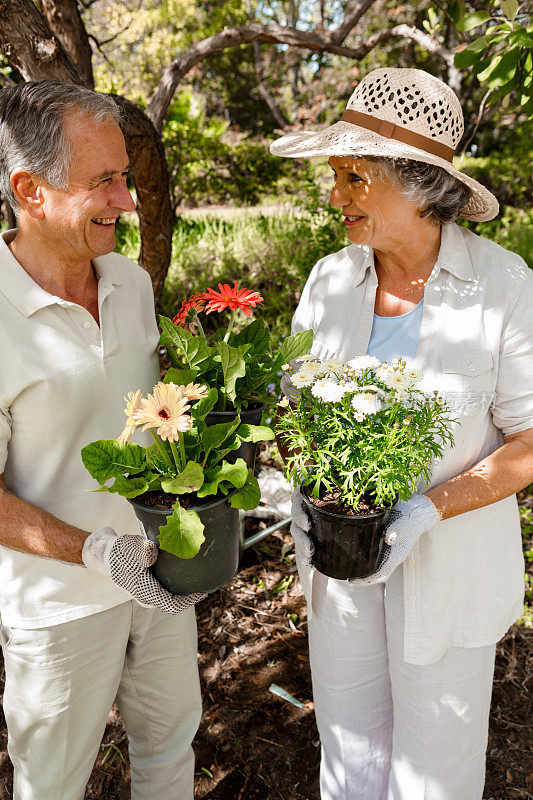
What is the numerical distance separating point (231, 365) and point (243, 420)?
20 cm

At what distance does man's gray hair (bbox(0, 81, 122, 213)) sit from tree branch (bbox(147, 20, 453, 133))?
236 cm

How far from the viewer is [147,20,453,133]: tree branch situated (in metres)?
3.72

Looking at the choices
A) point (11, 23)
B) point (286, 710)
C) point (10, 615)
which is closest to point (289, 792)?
point (286, 710)

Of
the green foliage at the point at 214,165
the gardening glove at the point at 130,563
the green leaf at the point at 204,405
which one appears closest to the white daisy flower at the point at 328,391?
the green leaf at the point at 204,405

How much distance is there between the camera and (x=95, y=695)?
5.68 ft

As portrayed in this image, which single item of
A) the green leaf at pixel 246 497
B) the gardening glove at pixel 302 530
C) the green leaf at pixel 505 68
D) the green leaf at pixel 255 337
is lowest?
the gardening glove at pixel 302 530

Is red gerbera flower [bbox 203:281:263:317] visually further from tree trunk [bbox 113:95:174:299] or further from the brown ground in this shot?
the brown ground

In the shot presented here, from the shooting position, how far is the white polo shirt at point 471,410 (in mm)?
1637

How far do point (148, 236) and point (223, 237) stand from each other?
265 cm

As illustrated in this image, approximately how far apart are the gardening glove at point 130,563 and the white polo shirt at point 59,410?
0.70ft

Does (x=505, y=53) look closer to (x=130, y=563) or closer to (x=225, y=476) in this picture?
(x=225, y=476)

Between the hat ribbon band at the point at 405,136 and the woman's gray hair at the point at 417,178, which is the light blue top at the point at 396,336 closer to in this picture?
the woman's gray hair at the point at 417,178

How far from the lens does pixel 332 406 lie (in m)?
1.42

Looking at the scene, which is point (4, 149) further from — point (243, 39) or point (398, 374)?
point (243, 39)
